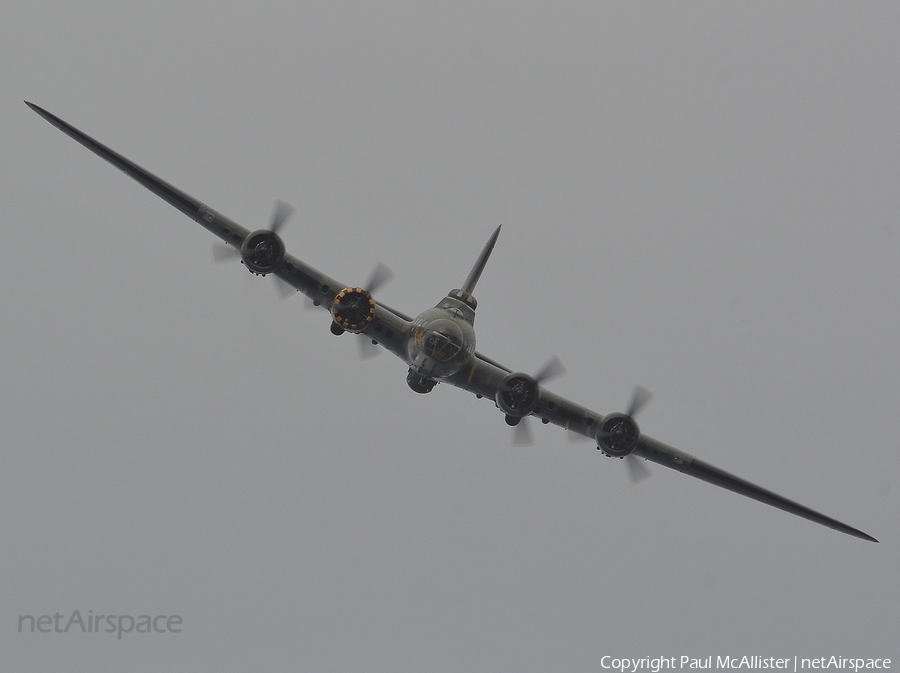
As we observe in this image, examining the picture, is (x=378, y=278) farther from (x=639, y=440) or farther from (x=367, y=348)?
(x=639, y=440)

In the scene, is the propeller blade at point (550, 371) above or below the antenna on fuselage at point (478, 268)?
below

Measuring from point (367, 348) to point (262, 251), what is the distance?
21.0ft

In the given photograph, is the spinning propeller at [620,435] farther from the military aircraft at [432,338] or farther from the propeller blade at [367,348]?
the propeller blade at [367,348]

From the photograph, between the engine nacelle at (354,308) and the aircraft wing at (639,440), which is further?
the aircraft wing at (639,440)

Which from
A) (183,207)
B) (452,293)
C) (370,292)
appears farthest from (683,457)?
(183,207)

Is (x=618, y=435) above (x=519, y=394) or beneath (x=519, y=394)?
above

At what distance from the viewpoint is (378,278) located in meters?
35.9

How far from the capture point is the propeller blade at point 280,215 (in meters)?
35.5

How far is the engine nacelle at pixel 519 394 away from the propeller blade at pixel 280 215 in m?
12.3

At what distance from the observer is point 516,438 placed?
39.2 metres

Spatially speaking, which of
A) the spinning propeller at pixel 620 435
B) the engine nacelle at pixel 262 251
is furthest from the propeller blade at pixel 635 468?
the engine nacelle at pixel 262 251

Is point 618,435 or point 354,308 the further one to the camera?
point 618,435

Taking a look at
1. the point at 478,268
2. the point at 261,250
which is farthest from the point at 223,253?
the point at 478,268

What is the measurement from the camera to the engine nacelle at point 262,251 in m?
36.1
